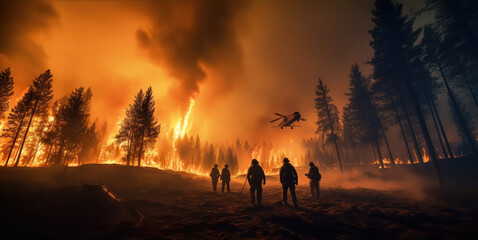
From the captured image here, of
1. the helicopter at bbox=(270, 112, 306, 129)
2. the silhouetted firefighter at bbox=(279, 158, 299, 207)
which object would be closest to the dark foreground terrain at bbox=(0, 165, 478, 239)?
the silhouetted firefighter at bbox=(279, 158, 299, 207)

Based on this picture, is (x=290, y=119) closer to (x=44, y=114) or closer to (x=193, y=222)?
(x=193, y=222)

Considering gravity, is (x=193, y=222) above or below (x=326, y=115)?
below

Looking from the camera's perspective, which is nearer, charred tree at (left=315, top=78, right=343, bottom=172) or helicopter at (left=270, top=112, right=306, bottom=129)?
helicopter at (left=270, top=112, right=306, bottom=129)

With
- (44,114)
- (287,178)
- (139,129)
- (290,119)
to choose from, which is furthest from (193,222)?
(44,114)

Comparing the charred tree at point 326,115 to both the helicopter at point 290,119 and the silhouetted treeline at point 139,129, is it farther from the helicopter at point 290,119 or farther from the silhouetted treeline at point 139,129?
the silhouetted treeline at point 139,129

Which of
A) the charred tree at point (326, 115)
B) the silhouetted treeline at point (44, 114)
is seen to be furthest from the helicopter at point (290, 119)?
the silhouetted treeline at point (44, 114)

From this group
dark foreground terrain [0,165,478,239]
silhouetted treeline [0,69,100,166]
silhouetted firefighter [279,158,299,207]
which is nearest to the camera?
dark foreground terrain [0,165,478,239]

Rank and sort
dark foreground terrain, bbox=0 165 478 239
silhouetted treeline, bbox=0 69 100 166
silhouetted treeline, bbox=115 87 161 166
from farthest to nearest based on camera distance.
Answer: silhouetted treeline, bbox=115 87 161 166 < silhouetted treeline, bbox=0 69 100 166 < dark foreground terrain, bbox=0 165 478 239

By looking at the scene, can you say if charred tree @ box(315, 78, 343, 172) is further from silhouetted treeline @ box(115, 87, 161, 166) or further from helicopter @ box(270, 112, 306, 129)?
silhouetted treeline @ box(115, 87, 161, 166)

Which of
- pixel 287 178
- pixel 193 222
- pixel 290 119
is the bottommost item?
pixel 193 222

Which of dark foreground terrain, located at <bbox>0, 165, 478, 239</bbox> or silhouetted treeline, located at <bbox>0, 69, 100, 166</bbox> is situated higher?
silhouetted treeline, located at <bbox>0, 69, 100, 166</bbox>

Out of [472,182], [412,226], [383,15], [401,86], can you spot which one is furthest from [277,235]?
[383,15]

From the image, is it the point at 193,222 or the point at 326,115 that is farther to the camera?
the point at 326,115

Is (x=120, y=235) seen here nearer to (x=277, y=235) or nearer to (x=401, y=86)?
(x=277, y=235)
